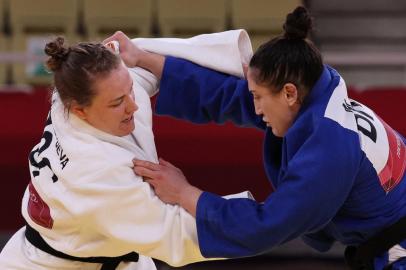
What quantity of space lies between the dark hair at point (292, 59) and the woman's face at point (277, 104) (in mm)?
17

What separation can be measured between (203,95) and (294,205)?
624 mm

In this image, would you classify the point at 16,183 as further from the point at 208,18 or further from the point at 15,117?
the point at 208,18

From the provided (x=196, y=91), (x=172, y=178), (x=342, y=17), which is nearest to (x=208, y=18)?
(x=342, y=17)

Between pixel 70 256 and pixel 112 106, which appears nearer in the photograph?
pixel 112 106

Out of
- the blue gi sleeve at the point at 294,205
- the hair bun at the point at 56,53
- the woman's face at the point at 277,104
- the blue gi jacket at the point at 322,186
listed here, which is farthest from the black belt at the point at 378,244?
the hair bun at the point at 56,53

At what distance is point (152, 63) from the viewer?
2.75 m

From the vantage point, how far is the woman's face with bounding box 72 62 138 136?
91.2 inches

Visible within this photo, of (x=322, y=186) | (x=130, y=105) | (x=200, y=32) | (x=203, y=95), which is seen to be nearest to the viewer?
(x=322, y=186)

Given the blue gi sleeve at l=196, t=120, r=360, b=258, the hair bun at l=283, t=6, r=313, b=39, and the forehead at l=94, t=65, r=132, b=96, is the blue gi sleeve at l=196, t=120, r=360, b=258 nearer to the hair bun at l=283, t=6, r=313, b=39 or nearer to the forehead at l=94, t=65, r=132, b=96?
the hair bun at l=283, t=6, r=313, b=39

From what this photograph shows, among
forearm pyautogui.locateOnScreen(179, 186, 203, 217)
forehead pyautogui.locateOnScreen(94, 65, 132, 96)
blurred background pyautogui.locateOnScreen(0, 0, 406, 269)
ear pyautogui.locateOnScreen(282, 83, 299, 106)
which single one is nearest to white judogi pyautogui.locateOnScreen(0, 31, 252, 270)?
forearm pyautogui.locateOnScreen(179, 186, 203, 217)

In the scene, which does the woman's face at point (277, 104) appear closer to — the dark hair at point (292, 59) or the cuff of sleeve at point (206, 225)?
the dark hair at point (292, 59)

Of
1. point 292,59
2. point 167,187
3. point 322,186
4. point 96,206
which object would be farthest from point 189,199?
point 292,59

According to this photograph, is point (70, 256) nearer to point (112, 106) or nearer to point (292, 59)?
point (112, 106)

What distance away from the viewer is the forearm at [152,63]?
2738mm
